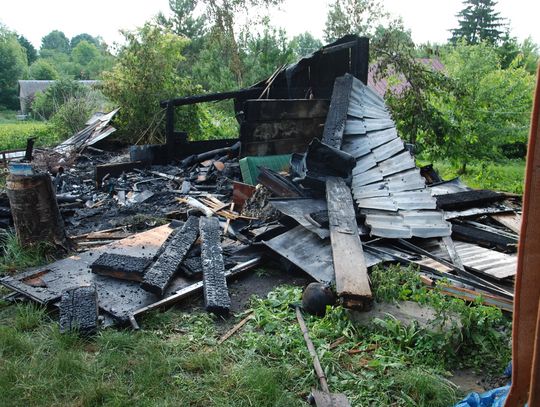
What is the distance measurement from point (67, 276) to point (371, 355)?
355cm

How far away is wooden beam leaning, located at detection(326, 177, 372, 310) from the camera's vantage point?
384cm

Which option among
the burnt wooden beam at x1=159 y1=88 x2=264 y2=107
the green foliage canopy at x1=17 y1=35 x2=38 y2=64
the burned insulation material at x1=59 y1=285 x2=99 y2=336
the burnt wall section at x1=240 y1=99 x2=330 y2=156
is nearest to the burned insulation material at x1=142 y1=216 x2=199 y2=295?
the burned insulation material at x1=59 y1=285 x2=99 y2=336

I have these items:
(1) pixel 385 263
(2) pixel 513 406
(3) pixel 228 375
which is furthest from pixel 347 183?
(2) pixel 513 406

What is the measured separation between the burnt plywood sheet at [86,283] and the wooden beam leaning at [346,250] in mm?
1801

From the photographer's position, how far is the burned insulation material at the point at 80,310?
3779mm

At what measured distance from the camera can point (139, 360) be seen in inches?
137

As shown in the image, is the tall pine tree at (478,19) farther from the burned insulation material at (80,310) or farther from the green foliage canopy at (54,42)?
the green foliage canopy at (54,42)

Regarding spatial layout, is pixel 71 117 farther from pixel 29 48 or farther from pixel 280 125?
pixel 29 48

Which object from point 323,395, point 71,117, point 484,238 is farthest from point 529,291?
point 71,117

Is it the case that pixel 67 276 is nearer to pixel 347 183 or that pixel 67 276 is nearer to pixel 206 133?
pixel 347 183

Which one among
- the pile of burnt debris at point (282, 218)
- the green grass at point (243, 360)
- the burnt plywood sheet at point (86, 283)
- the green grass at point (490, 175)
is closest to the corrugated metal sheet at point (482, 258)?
the pile of burnt debris at point (282, 218)

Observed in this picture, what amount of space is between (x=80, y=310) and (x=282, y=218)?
9.43 feet

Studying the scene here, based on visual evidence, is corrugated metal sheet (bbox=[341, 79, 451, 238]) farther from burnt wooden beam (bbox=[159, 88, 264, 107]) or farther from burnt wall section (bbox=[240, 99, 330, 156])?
burnt wooden beam (bbox=[159, 88, 264, 107])

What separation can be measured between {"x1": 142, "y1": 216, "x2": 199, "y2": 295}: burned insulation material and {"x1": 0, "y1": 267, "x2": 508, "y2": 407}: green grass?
362 millimetres
